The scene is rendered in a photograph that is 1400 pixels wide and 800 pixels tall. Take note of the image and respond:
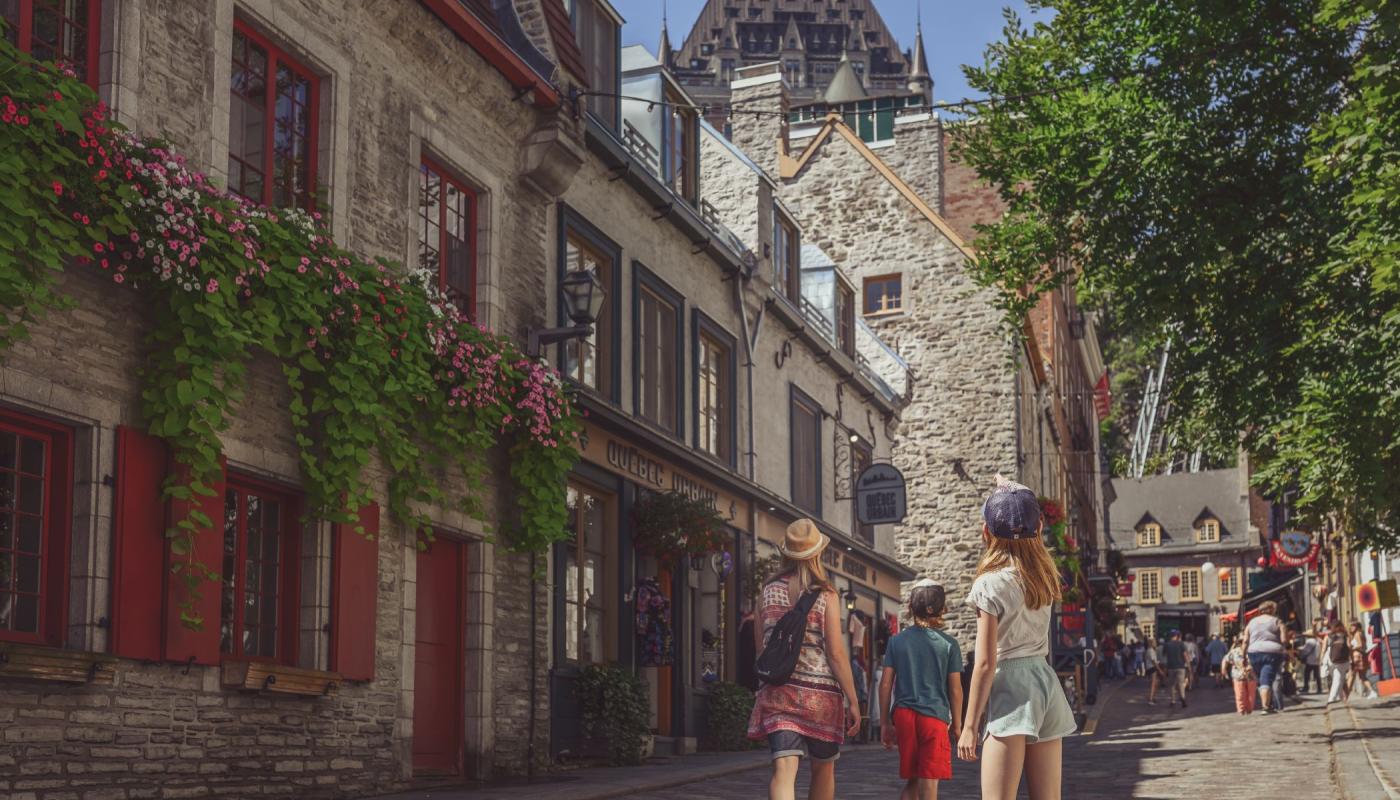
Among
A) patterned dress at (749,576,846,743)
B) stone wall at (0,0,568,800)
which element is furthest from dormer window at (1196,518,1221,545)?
patterned dress at (749,576,846,743)

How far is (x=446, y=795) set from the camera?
12016 millimetres

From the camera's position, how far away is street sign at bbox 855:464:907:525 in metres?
26.8

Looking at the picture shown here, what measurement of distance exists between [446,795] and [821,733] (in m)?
5.09

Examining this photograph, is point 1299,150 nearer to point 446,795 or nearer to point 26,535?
point 446,795

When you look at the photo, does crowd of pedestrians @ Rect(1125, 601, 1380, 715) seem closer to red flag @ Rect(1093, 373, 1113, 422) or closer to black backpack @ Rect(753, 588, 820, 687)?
black backpack @ Rect(753, 588, 820, 687)

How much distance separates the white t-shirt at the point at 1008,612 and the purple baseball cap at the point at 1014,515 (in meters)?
0.16

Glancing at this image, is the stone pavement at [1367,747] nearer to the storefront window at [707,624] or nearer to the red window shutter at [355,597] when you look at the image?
the red window shutter at [355,597]

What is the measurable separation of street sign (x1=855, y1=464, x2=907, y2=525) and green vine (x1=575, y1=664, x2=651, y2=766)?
34.7ft

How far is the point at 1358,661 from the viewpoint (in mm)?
27688

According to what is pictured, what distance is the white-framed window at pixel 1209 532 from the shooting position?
9738 centimetres

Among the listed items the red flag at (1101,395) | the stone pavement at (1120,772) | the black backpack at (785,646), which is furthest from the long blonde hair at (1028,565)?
the red flag at (1101,395)

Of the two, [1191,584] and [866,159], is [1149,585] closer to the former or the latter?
[1191,584]

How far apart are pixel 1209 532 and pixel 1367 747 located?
85.6 meters

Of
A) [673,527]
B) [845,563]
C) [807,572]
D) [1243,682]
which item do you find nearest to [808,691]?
[807,572]
